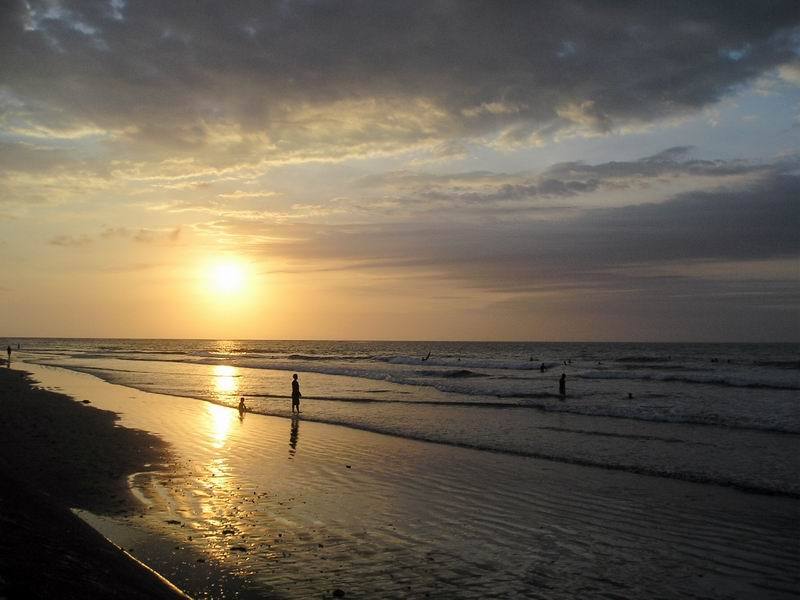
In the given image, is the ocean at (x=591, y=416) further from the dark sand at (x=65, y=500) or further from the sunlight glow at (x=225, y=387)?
the dark sand at (x=65, y=500)

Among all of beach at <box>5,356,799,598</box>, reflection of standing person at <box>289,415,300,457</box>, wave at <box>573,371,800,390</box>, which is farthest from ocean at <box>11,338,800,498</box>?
beach at <box>5,356,799,598</box>

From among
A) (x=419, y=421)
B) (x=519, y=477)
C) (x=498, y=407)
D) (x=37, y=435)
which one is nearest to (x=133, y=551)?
(x=519, y=477)

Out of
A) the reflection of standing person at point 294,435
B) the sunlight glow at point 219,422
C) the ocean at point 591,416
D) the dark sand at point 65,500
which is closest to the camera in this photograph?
the dark sand at point 65,500

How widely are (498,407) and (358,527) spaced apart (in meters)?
22.3

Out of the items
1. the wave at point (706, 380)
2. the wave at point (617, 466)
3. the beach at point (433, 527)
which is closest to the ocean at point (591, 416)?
the wave at point (617, 466)

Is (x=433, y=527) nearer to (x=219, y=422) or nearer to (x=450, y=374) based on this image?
(x=219, y=422)

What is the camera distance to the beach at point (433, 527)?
25.6 ft

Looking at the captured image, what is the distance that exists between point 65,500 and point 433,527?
22.0ft

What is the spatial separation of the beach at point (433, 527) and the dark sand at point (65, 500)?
0.20 meters

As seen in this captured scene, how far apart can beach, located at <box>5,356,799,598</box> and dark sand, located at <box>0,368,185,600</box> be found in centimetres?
20

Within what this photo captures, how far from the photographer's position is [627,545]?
31.4 feet

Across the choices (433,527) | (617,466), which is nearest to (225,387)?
(617,466)

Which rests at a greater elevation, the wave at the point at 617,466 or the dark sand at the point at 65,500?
the dark sand at the point at 65,500

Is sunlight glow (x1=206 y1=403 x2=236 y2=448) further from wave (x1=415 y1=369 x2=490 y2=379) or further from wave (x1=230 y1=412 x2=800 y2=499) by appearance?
wave (x1=415 y1=369 x2=490 y2=379)
